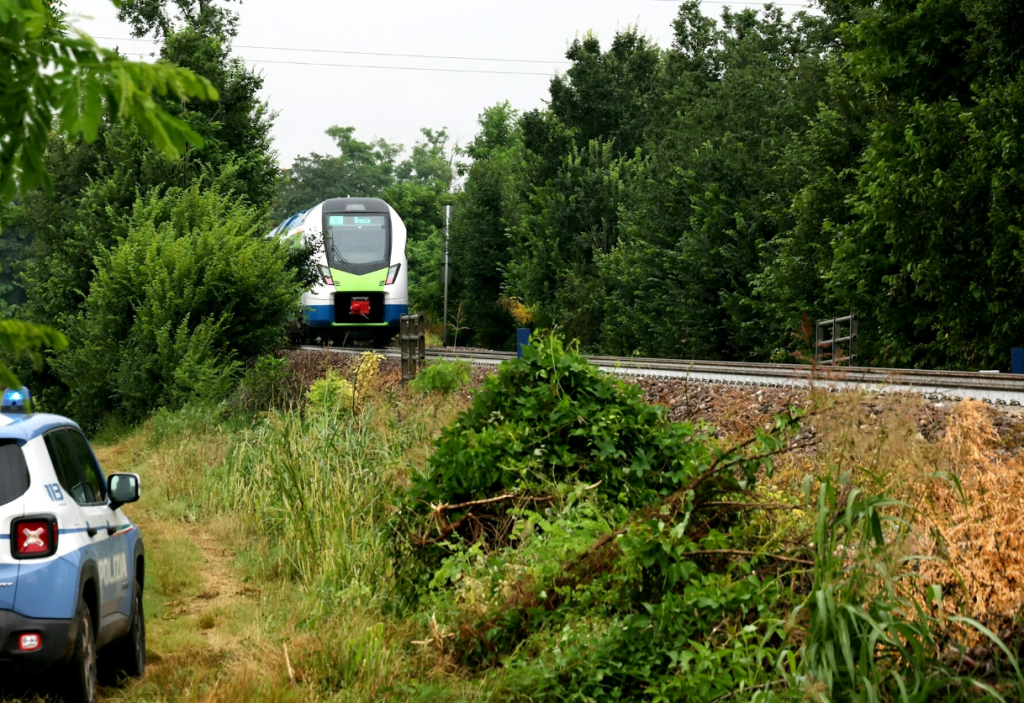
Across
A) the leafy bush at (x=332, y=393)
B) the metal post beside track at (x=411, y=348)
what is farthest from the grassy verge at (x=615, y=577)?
the metal post beside track at (x=411, y=348)

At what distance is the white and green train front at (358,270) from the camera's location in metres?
30.4

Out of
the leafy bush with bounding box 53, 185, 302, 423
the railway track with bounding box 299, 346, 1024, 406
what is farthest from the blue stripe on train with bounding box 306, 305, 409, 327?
the railway track with bounding box 299, 346, 1024, 406

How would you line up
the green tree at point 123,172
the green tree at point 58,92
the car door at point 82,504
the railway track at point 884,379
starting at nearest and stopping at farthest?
the green tree at point 58,92 → the car door at point 82,504 → the railway track at point 884,379 → the green tree at point 123,172

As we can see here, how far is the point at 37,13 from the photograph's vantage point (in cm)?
271

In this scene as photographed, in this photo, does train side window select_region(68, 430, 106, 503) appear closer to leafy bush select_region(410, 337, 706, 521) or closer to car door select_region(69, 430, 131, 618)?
car door select_region(69, 430, 131, 618)

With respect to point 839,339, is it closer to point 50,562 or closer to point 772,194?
point 50,562

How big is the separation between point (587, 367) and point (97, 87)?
18.7 feet

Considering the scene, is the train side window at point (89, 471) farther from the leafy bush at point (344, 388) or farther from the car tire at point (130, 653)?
the leafy bush at point (344, 388)

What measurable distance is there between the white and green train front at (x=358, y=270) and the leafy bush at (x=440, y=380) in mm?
13637

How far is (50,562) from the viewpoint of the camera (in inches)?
210

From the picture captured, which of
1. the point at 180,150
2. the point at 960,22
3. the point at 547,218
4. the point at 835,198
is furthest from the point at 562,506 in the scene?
the point at 547,218

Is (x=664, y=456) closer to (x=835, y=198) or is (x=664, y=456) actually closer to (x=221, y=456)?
(x=221, y=456)

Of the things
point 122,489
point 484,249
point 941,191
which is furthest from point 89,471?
point 484,249

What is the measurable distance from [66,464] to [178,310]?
665 inches
